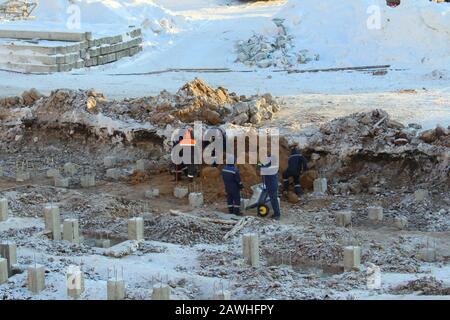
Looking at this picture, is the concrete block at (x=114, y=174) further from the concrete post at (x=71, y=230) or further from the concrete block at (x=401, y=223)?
the concrete block at (x=401, y=223)

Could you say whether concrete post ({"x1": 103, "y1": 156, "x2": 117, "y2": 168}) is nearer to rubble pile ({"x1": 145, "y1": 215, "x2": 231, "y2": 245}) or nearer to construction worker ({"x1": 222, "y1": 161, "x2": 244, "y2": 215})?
construction worker ({"x1": 222, "y1": 161, "x2": 244, "y2": 215})

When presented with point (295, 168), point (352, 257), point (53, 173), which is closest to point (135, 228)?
point (352, 257)

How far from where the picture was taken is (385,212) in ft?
54.3

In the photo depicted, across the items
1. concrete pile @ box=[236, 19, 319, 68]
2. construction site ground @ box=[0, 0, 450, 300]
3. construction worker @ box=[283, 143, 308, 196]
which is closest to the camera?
construction site ground @ box=[0, 0, 450, 300]

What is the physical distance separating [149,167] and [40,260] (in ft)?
18.9

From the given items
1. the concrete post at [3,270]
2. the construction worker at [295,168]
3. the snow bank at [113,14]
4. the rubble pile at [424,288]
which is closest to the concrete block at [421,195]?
the construction worker at [295,168]

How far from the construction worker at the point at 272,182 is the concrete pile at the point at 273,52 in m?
10.2

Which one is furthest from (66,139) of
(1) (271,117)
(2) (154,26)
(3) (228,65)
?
(2) (154,26)

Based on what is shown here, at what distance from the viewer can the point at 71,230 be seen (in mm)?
14859

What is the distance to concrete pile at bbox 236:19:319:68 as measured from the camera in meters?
26.1

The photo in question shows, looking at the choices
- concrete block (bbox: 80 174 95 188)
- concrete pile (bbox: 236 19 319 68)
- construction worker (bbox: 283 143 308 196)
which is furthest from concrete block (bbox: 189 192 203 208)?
concrete pile (bbox: 236 19 319 68)

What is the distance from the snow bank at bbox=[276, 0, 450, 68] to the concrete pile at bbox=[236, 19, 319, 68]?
1.01ft
